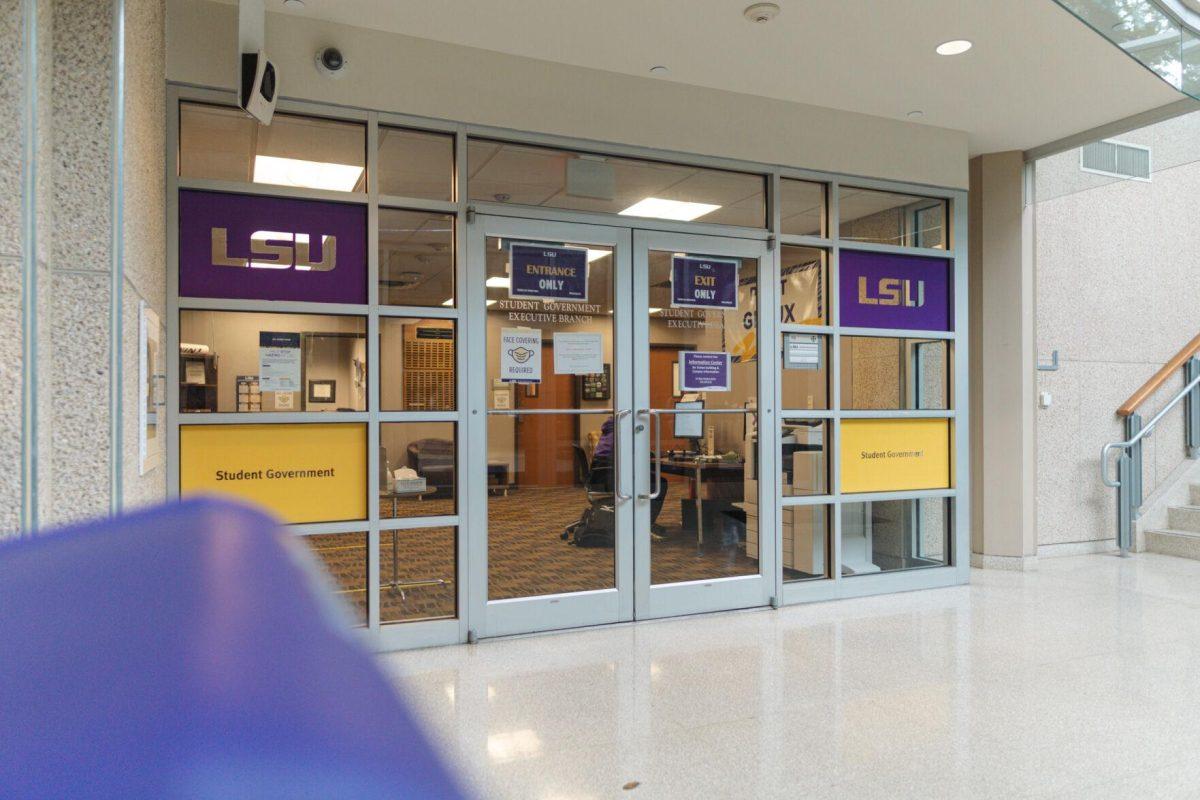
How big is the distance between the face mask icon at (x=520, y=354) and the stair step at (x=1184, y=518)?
622cm

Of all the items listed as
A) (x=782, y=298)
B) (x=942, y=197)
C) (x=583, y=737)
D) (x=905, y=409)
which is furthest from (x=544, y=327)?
(x=942, y=197)

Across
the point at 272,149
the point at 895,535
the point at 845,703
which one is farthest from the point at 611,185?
the point at 895,535

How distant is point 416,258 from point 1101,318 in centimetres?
608

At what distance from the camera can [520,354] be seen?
4594 mm

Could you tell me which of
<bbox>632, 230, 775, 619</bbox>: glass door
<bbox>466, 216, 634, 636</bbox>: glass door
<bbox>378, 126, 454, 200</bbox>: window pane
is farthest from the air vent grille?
<bbox>378, 126, 454, 200</bbox>: window pane

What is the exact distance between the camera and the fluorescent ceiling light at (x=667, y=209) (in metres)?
4.91

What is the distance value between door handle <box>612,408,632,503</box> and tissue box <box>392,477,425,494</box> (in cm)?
110

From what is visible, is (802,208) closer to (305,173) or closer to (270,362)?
(305,173)

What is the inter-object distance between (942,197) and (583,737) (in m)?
4.48

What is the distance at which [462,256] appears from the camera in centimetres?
446

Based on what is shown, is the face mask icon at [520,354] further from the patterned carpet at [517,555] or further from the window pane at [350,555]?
the window pane at [350,555]

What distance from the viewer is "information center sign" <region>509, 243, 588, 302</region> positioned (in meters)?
4.61

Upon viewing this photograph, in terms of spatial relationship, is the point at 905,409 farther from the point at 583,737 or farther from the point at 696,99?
the point at 583,737

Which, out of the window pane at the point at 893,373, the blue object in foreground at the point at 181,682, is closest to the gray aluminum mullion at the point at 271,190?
the window pane at the point at 893,373
